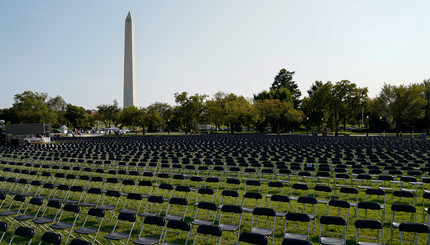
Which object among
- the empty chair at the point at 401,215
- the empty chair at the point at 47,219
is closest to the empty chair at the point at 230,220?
the empty chair at the point at 401,215

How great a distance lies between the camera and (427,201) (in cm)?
778

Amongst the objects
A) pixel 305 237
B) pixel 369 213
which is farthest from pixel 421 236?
pixel 305 237

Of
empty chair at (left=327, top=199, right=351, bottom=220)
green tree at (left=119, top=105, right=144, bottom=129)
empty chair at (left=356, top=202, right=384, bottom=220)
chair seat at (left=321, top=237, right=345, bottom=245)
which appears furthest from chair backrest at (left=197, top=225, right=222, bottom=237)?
green tree at (left=119, top=105, right=144, bottom=129)

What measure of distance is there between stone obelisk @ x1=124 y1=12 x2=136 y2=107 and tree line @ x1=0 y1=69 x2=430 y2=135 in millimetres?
3644

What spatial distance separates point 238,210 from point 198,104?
43498 millimetres

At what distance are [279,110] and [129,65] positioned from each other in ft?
93.1

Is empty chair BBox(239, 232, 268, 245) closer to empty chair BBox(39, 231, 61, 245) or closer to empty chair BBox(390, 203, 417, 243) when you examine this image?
empty chair BBox(39, 231, 61, 245)

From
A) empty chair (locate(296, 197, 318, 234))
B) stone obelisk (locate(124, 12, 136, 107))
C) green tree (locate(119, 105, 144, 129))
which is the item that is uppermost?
stone obelisk (locate(124, 12, 136, 107))

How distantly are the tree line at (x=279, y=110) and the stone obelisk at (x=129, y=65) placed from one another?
3.64 m

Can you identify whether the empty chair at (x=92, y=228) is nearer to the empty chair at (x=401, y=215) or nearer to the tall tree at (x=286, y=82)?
the empty chair at (x=401, y=215)

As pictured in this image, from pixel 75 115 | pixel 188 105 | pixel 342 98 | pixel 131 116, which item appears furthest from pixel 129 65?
pixel 342 98

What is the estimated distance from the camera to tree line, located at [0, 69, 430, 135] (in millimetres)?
39188

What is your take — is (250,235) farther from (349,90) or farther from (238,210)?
(349,90)

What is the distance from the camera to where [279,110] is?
162ft
